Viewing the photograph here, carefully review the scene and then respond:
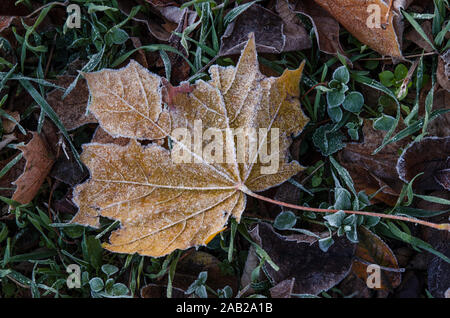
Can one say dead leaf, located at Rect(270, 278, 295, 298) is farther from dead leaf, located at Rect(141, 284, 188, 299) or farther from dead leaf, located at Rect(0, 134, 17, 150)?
dead leaf, located at Rect(0, 134, 17, 150)

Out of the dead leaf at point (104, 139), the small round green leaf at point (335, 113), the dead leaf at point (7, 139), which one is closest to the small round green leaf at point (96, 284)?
the dead leaf at point (104, 139)

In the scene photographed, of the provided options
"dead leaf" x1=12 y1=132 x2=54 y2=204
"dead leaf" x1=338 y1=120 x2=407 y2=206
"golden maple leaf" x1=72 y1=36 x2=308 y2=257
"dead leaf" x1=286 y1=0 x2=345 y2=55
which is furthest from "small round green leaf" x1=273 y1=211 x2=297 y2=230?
"dead leaf" x1=12 y1=132 x2=54 y2=204

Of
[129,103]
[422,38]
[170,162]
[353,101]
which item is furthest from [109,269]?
[422,38]

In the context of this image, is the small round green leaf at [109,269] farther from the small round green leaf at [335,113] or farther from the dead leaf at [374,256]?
the small round green leaf at [335,113]

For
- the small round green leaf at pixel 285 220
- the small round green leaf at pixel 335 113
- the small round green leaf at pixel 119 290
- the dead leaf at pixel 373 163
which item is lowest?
the small round green leaf at pixel 119 290

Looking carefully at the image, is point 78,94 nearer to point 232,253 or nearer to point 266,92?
point 266,92
